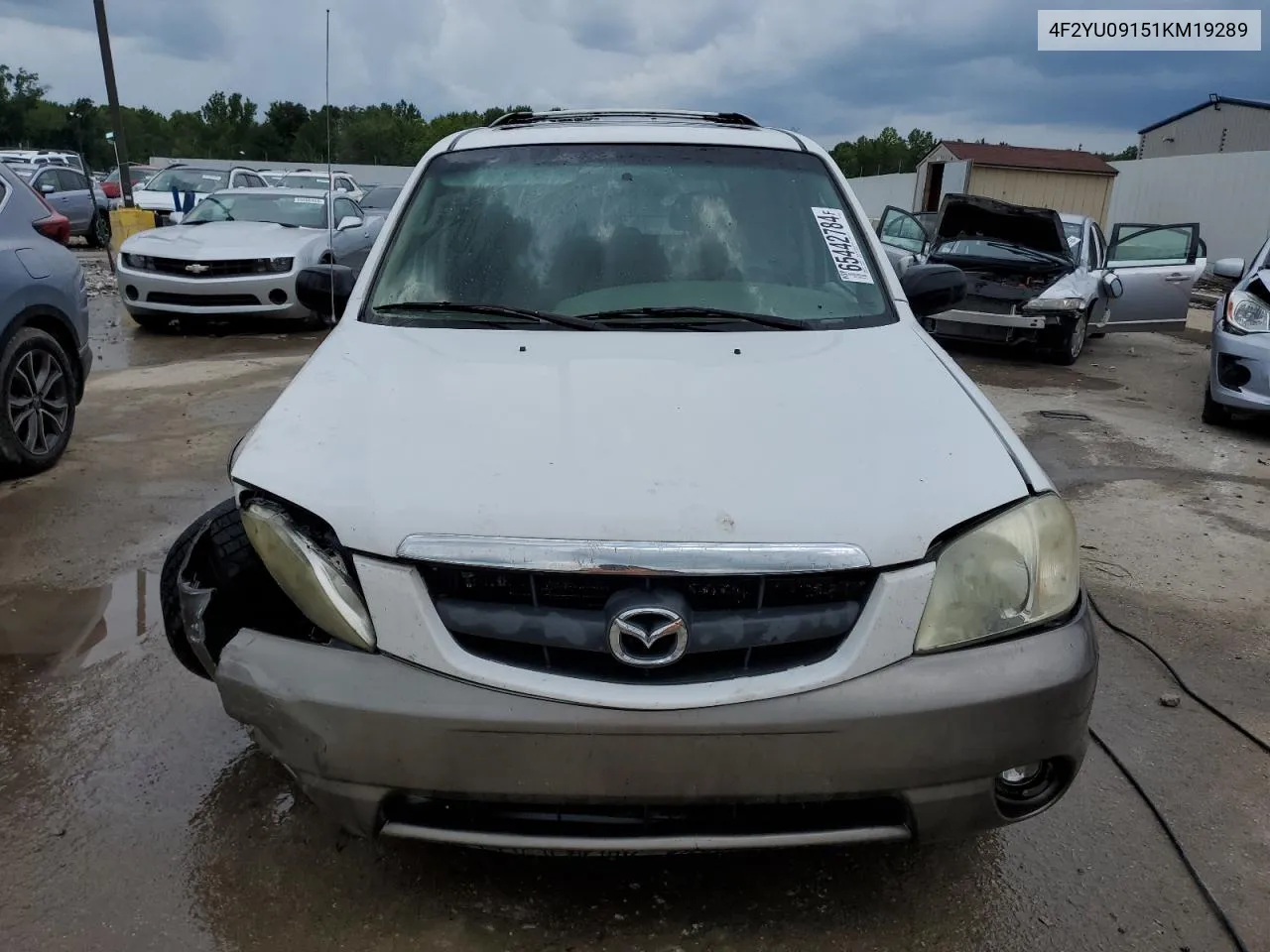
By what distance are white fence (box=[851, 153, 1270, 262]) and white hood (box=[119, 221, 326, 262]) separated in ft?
38.9

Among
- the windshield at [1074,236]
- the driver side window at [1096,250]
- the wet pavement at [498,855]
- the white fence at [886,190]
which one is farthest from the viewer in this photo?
the white fence at [886,190]

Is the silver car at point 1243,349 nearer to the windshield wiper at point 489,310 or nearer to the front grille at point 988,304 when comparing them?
the front grille at point 988,304

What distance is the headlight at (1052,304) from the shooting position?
9.73 metres

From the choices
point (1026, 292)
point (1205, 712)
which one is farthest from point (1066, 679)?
point (1026, 292)

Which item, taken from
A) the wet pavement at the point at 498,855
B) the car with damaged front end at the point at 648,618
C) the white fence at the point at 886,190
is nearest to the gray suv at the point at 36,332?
the wet pavement at the point at 498,855

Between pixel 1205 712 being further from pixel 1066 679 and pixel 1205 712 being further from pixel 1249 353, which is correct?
pixel 1249 353

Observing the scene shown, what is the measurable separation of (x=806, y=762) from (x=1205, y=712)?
2047 mm

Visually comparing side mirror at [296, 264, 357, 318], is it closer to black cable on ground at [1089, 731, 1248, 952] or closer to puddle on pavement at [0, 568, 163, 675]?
puddle on pavement at [0, 568, 163, 675]

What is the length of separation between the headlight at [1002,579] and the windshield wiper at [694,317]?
988mm

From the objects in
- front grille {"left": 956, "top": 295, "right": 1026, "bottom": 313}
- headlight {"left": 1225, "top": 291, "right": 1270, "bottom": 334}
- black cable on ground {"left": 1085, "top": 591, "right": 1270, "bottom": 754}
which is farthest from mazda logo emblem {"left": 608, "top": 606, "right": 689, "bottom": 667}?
front grille {"left": 956, "top": 295, "right": 1026, "bottom": 313}

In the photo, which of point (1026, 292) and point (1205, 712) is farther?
point (1026, 292)

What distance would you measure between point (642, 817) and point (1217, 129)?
136 ft

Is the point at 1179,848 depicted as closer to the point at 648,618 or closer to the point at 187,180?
the point at 648,618

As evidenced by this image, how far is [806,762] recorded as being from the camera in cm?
185
